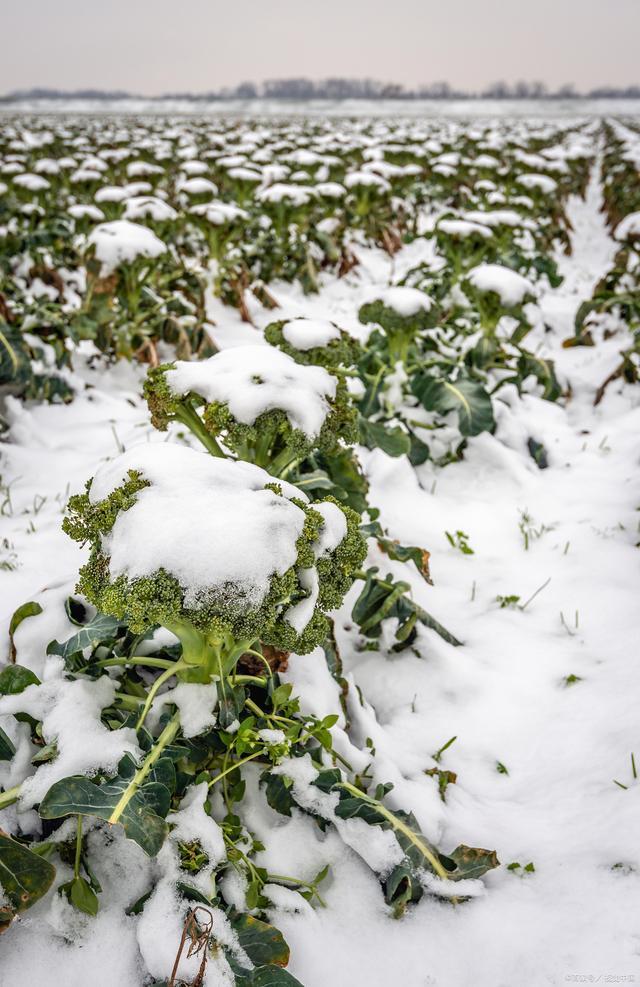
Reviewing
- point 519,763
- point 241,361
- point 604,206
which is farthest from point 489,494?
point 604,206

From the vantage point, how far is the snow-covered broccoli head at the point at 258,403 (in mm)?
2023

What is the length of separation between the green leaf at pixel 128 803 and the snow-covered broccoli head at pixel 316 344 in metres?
1.88

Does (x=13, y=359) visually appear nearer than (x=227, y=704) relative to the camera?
No

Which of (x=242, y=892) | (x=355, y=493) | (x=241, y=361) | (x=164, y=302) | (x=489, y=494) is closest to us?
(x=242, y=892)

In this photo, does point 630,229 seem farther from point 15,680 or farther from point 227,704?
point 15,680

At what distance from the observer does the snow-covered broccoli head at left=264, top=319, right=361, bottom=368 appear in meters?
2.88

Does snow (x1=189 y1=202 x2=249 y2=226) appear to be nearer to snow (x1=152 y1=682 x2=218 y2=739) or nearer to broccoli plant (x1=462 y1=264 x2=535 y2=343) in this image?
broccoli plant (x1=462 y1=264 x2=535 y2=343)

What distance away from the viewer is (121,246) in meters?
4.68

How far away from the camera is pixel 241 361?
2232mm

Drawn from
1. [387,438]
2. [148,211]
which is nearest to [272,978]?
[387,438]

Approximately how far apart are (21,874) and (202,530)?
0.88m

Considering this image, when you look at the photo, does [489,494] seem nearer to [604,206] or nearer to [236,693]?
[236,693]

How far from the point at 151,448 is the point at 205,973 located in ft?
4.17

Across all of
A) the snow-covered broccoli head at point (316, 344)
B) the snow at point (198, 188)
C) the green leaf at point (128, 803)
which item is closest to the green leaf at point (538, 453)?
the snow-covered broccoli head at point (316, 344)
